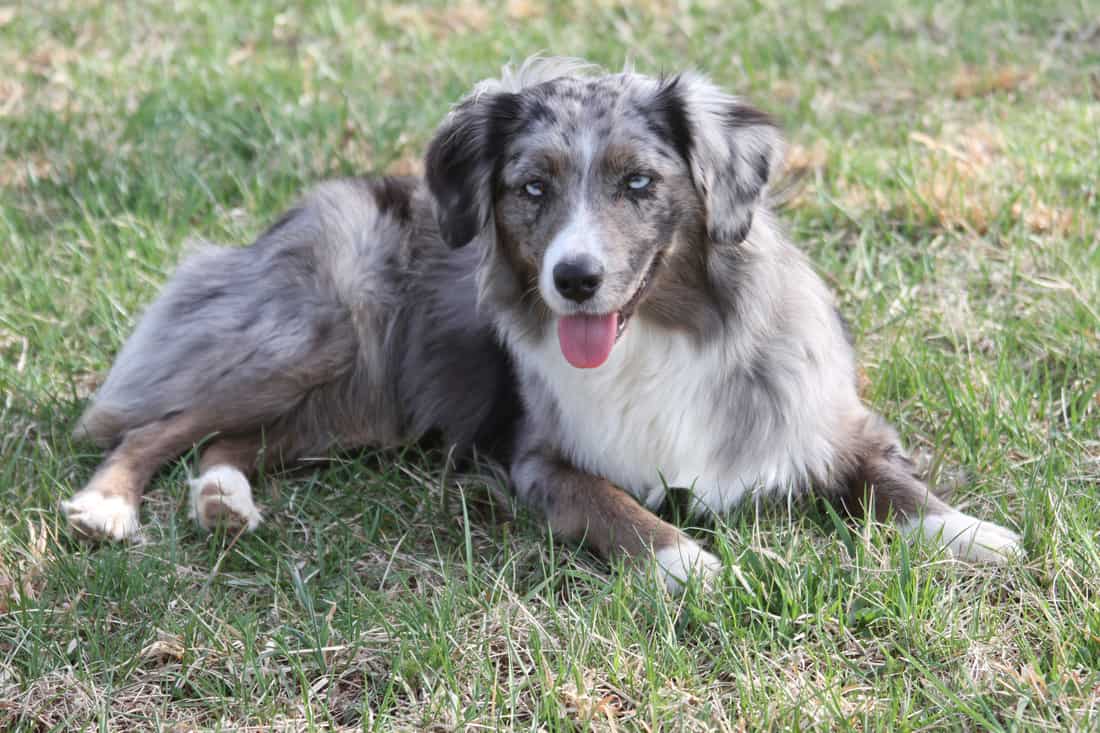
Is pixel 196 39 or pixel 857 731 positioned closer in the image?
pixel 857 731

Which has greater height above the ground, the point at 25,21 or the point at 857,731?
the point at 25,21

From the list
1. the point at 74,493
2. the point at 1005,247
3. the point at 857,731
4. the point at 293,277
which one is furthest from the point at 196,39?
the point at 857,731

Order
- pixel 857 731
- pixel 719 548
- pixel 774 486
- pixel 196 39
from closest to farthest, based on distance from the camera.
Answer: pixel 857 731, pixel 719 548, pixel 774 486, pixel 196 39

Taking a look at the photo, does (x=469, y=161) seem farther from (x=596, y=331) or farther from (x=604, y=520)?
(x=604, y=520)

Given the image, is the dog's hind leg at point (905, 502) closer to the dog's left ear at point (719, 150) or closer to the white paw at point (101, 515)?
the dog's left ear at point (719, 150)

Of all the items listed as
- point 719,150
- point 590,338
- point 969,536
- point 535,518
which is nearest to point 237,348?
point 535,518

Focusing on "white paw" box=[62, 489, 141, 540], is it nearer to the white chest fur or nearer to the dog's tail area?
the dog's tail area

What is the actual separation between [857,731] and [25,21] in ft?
24.2

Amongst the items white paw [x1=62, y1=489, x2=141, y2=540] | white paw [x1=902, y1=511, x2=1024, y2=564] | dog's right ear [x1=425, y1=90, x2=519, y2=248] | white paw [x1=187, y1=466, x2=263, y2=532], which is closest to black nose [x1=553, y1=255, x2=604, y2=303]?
dog's right ear [x1=425, y1=90, x2=519, y2=248]

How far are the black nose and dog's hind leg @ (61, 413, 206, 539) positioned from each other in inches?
64.0

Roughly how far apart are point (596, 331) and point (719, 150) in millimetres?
659

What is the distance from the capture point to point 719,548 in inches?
130

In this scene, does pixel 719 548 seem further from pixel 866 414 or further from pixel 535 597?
pixel 866 414

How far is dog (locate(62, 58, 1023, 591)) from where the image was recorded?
137 inches
